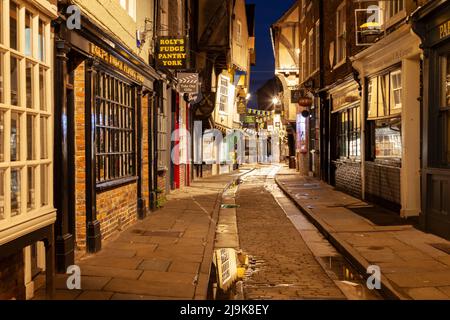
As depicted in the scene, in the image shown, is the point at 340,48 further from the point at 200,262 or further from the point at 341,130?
the point at 200,262

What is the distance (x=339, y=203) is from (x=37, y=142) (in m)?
10.6

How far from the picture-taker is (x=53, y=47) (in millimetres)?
6340

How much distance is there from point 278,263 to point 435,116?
4234mm

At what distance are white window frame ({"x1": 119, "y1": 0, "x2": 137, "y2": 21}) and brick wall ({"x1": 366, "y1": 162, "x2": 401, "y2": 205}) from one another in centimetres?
729

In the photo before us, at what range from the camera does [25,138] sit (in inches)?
186

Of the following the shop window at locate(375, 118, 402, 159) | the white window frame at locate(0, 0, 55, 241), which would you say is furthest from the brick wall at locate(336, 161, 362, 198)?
the white window frame at locate(0, 0, 55, 241)

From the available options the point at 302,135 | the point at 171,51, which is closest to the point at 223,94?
the point at 302,135

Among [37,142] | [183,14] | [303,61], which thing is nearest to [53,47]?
[37,142]

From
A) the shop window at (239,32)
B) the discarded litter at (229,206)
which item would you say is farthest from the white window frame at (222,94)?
the discarded litter at (229,206)

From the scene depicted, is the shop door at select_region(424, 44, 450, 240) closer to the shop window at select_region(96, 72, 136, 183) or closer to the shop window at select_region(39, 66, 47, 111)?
the shop window at select_region(96, 72, 136, 183)

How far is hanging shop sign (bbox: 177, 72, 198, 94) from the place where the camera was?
17609 millimetres

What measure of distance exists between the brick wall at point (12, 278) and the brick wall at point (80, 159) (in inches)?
88.2

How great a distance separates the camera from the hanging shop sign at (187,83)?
17609 mm

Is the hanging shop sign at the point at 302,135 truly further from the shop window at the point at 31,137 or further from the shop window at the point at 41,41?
the shop window at the point at 31,137
